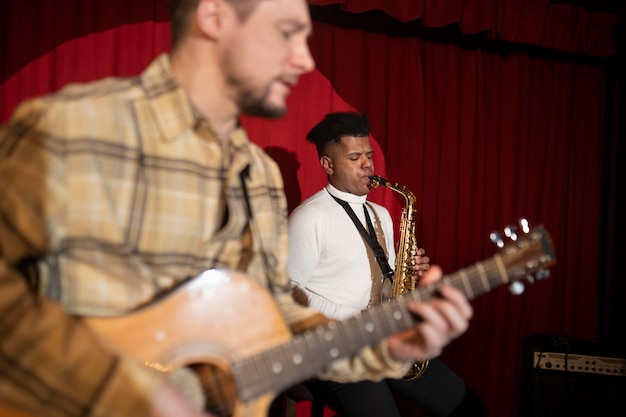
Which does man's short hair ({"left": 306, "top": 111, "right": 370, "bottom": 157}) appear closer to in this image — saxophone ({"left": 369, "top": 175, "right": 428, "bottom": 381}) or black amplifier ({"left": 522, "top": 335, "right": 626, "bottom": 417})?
saxophone ({"left": 369, "top": 175, "right": 428, "bottom": 381})

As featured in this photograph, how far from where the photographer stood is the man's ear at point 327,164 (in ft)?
10.3

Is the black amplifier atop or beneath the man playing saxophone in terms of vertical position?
beneath

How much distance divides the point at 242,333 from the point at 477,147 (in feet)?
10.5

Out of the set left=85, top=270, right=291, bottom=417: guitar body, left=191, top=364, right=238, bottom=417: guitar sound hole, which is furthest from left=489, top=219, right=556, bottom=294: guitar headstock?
left=191, top=364, right=238, bottom=417: guitar sound hole

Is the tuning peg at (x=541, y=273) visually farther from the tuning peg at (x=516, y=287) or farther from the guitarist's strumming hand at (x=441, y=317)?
the guitarist's strumming hand at (x=441, y=317)

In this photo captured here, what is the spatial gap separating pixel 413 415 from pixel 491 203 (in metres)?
1.79

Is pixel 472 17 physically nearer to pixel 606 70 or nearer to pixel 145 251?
pixel 606 70

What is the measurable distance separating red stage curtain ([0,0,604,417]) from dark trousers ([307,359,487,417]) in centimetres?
116

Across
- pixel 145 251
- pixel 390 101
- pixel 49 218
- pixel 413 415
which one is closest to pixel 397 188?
pixel 390 101

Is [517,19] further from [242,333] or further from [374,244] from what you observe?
[242,333]

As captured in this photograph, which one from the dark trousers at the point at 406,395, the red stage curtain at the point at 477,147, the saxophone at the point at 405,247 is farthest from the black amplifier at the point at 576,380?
the saxophone at the point at 405,247

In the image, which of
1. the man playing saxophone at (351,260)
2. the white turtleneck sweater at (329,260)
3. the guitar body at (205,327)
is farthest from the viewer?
the white turtleneck sweater at (329,260)

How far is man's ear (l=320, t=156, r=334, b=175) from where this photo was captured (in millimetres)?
3152

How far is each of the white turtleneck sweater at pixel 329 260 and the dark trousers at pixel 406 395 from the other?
446mm
